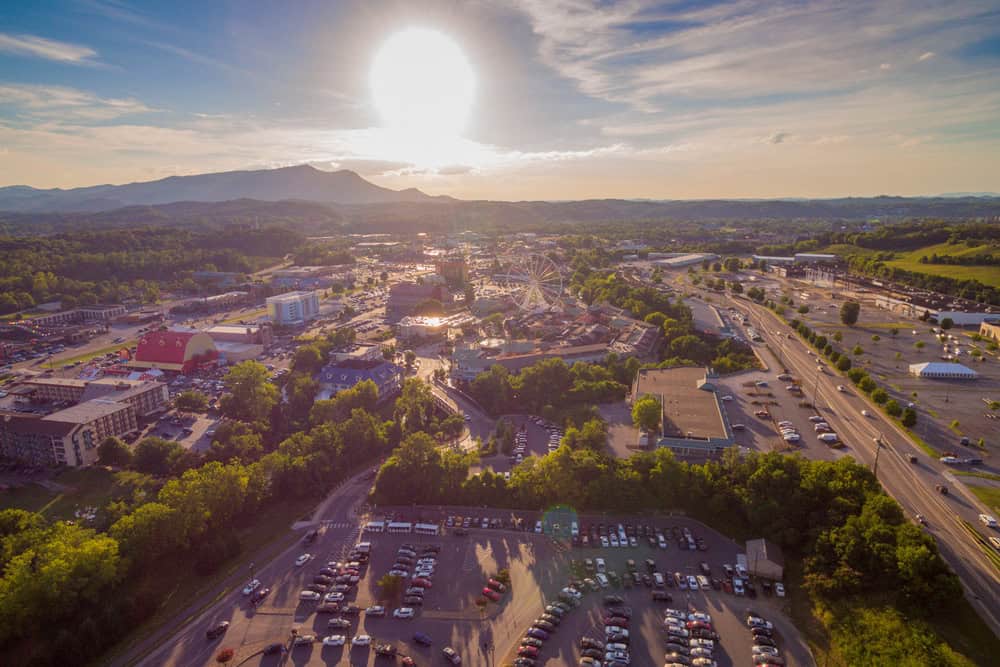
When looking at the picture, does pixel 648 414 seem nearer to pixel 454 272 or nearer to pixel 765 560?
pixel 765 560

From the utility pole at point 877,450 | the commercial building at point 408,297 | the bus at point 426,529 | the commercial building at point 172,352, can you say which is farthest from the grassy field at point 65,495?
the commercial building at point 408,297

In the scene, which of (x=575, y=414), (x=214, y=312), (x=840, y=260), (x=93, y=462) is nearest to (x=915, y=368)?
(x=575, y=414)

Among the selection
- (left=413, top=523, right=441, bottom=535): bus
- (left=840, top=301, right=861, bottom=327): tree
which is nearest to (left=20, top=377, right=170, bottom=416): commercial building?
(left=413, top=523, right=441, bottom=535): bus

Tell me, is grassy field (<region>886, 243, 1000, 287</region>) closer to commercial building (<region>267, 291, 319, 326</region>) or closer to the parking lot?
the parking lot

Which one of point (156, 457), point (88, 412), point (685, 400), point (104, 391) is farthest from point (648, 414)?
point (104, 391)

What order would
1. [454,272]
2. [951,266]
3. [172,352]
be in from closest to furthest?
1. [172,352]
2. [951,266]
3. [454,272]

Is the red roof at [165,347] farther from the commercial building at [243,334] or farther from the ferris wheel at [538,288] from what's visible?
the ferris wheel at [538,288]
